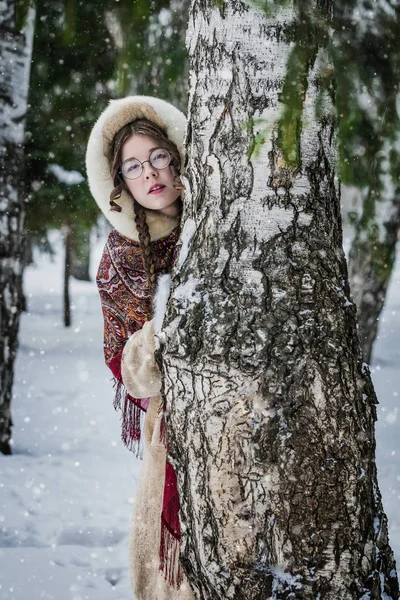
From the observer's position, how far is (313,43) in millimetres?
1305

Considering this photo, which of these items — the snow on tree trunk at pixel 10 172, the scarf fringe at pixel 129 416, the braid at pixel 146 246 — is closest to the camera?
the braid at pixel 146 246

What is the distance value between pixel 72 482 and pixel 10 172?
2.56 metres

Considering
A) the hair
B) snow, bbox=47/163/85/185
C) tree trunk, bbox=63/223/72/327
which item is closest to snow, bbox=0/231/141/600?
the hair

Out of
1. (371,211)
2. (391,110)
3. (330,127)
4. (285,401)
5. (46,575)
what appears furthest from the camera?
(46,575)

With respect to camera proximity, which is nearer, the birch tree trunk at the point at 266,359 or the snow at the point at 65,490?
the birch tree trunk at the point at 266,359

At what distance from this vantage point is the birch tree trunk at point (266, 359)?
4.14ft

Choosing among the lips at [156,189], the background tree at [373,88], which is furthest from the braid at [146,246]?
the background tree at [373,88]

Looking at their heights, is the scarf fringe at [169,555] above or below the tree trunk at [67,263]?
below

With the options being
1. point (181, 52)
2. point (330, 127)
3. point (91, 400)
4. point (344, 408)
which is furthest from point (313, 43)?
point (91, 400)

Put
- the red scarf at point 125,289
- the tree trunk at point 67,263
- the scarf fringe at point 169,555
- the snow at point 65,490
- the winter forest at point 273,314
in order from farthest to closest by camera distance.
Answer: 1. the tree trunk at point 67,263
2. the snow at point 65,490
3. the red scarf at point 125,289
4. the scarf fringe at point 169,555
5. the winter forest at point 273,314

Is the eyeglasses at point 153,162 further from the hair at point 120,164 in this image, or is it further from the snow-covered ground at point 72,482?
the snow-covered ground at point 72,482

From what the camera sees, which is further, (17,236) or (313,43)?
(17,236)

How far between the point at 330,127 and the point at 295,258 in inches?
15.2

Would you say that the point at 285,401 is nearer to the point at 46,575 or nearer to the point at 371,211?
the point at 371,211
